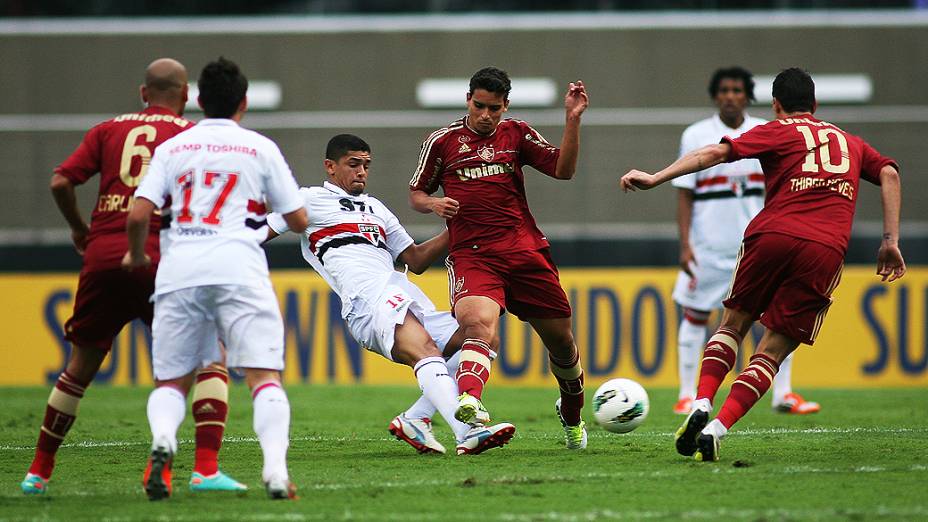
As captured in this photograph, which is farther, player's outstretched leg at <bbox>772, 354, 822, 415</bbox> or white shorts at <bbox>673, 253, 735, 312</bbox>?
white shorts at <bbox>673, 253, 735, 312</bbox>

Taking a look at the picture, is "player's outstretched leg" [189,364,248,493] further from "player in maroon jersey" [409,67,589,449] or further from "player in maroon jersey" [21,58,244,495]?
"player in maroon jersey" [409,67,589,449]

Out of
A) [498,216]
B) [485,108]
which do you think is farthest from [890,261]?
[485,108]

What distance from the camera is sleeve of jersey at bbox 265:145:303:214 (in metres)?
5.87

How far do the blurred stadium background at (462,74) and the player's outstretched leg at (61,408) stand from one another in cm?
1205

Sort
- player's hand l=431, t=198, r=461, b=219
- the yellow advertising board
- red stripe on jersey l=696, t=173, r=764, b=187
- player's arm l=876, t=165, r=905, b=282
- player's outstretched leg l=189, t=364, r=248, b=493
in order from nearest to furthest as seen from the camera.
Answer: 1. player's outstretched leg l=189, t=364, r=248, b=493
2. player's arm l=876, t=165, r=905, b=282
3. player's hand l=431, t=198, r=461, b=219
4. red stripe on jersey l=696, t=173, r=764, b=187
5. the yellow advertising board

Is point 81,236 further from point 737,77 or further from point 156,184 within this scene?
point 737,77

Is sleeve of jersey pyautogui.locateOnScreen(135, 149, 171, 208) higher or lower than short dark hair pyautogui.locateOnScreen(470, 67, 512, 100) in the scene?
lower

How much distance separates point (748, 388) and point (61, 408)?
3.46 meters

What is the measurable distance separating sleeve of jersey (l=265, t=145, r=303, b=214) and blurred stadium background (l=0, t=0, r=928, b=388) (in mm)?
12432

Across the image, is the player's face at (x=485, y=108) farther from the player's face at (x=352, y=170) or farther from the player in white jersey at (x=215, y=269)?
the player in white jersey at (x=215, y=269)

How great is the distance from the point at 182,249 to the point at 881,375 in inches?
438

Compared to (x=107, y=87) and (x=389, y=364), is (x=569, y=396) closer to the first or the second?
(x=389, y=364)

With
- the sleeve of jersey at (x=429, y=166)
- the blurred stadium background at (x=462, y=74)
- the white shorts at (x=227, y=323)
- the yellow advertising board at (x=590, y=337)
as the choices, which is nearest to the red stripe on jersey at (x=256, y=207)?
the white shorts at (x=227, y=323)

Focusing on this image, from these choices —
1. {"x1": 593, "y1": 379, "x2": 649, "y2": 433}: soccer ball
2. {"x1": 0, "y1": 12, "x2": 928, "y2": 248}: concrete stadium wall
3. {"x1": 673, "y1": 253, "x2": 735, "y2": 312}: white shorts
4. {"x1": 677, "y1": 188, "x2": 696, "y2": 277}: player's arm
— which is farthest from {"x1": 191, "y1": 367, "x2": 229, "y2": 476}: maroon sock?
{"x1": 0, "y1": 12, "x2": 928, "y2": 248}: concrete stadium wall
